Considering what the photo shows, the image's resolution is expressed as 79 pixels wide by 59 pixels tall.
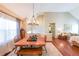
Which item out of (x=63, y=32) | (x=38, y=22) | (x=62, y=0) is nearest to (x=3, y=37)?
(x=38, y=22)

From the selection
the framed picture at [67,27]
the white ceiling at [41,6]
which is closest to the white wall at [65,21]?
the framed picture at [67,27]

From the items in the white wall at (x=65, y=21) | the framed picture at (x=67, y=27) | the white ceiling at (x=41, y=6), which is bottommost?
the framed picture at (x=67, y=27)

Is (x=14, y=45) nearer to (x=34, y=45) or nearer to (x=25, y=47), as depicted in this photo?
(x=25, y=47)

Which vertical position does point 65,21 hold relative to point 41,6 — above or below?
below

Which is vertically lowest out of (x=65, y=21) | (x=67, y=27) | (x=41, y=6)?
(x=67, y=27)

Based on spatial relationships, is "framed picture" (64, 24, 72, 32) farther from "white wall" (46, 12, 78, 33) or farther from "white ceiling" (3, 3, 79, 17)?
"white ceiling" (3, 3, 79, 17)

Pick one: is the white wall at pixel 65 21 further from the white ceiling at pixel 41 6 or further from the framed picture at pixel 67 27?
the white ceiling at pixel 41 6

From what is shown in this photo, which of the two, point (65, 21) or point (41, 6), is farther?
point (65, 21)

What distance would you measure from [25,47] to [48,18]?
1.93 metres

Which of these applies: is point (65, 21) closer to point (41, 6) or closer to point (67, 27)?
point (67, 27)

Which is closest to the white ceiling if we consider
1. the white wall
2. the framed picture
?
the white wall

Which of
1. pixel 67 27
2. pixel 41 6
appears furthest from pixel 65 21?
pixel 41 6

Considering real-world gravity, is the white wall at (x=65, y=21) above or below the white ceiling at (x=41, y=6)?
below

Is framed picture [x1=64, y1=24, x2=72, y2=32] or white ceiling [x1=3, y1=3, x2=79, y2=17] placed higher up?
white ceiling [x1=3, y1=3, x2=79, y2=17]
